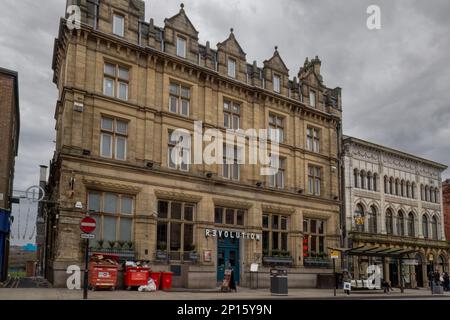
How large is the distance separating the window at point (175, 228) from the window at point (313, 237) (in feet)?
33.8

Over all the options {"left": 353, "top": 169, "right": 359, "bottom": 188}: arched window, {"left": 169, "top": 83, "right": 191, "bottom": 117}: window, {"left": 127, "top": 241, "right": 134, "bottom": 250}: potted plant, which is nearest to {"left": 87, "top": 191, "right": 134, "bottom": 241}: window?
{"left": 127, "top": 241, "right": 134, "bottom": 250}: potted plant

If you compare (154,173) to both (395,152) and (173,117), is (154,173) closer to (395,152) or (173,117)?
(173,117)

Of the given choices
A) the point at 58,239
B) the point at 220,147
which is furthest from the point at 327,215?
the point at 58,239

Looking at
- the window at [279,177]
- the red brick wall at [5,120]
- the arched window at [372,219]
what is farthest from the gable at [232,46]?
the arched window at [372,219]

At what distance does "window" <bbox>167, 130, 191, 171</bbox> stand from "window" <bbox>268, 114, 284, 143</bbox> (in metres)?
7.56

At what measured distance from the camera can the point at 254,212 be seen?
32062 millimetres

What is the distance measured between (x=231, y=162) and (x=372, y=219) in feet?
60.5

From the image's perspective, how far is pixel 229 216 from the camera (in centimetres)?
3108

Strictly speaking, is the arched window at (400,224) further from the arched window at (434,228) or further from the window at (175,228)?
the window at (175,228)

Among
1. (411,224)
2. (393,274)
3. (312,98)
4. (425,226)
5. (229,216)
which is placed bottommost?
(393,274)

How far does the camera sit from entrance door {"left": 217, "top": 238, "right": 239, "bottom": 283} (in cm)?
3042

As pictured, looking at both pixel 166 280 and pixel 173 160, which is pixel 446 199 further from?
pixel 166 280

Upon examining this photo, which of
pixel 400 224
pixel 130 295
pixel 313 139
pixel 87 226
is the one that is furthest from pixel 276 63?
pixel 87 226
